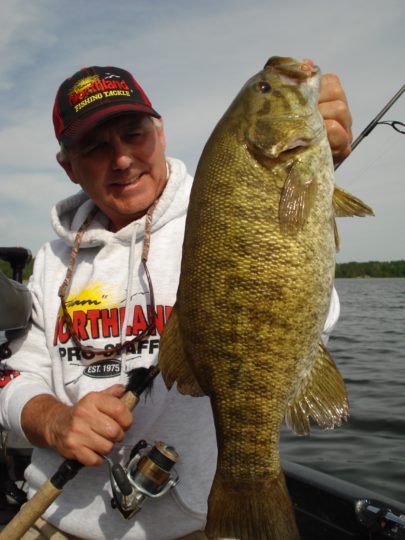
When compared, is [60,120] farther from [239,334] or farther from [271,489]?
[271,489]

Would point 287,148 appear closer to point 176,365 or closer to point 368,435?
point 176,365

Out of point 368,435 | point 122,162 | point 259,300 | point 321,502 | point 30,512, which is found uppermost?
point 122,162

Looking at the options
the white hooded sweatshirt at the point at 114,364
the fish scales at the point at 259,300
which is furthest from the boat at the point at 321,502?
the fish scales at the point at 259,300

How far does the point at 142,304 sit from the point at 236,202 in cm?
123

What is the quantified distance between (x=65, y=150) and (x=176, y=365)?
1734mm

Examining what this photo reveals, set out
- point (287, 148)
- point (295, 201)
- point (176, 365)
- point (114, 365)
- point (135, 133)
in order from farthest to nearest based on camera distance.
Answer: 1. point (135, 133)
2. point (114, 365)
3. point (176, 365)
4. point (287, 148)
5. point (295, 201)

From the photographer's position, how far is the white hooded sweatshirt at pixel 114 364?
2875mm

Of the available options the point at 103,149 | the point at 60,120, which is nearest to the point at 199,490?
the point at 103,149

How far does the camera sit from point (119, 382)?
2955 mm

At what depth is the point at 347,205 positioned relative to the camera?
2102mm

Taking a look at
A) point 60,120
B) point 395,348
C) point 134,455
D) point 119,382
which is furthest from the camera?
point 395,348

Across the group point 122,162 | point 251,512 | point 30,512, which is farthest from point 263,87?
point 30,512

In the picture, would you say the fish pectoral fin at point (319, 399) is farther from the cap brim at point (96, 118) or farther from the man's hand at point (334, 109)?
the cap brim at point (96, 118)

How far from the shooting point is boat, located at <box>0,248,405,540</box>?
3266mm
